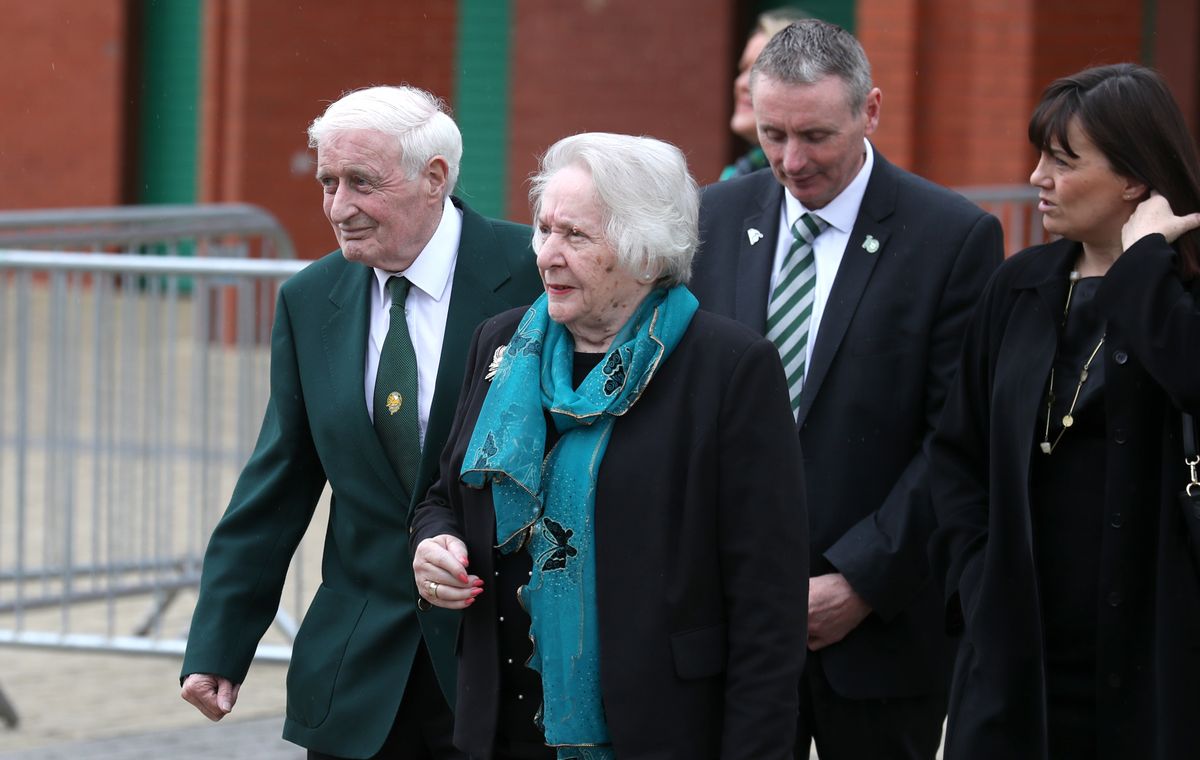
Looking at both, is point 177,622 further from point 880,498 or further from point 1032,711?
point 1032,711

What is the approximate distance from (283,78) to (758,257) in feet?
42.1

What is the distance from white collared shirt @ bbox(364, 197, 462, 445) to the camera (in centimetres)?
395

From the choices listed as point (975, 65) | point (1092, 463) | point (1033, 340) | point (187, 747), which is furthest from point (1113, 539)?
point (975, 65)

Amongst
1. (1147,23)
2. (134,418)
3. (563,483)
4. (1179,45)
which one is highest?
(1147,23)

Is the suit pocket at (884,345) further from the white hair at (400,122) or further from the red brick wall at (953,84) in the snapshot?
the red brick wall at (953,84)

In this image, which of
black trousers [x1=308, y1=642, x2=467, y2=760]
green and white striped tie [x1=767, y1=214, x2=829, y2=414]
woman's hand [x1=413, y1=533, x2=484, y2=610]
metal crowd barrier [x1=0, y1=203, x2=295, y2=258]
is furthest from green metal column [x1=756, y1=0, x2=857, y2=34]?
woman's hand [x1=413, y1=533, x2=484, y2=610]

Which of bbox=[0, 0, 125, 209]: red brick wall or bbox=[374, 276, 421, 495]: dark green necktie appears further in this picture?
bbox=[0, 0, 125, 209]: red brick wall

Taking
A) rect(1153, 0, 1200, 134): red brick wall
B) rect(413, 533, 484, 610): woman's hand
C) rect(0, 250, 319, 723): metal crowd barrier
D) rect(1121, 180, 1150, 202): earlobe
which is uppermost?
rect(1153, 0, 1200, 134): red brick wall

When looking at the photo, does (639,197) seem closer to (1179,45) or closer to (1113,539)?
(1113,539)

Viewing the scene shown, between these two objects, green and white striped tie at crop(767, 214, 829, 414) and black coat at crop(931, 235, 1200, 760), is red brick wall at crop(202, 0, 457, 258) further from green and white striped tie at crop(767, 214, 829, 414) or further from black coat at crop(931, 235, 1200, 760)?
black coat at crop(931, 235, 1200, 760)

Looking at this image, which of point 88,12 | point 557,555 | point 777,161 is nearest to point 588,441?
point 557,555

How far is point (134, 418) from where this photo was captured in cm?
730

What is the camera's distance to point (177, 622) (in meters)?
8.38

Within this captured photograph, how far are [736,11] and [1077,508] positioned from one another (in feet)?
36.8
